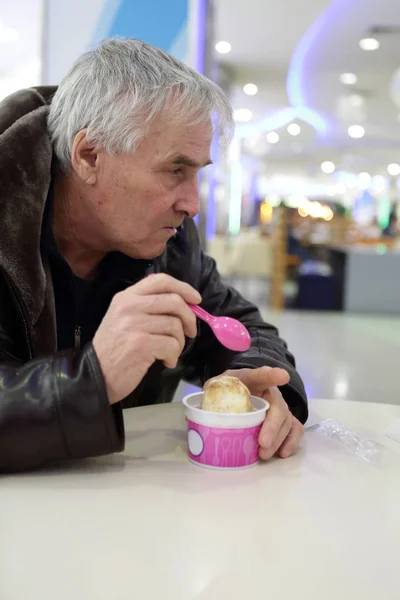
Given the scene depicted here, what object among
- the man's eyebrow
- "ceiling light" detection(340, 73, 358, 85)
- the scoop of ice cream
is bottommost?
the scoop of ice cream

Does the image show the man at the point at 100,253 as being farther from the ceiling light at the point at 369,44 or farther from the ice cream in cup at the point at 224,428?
the ceiling light at the point at 369,44

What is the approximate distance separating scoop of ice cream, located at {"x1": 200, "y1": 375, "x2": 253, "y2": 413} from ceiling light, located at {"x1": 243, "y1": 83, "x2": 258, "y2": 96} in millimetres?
9678

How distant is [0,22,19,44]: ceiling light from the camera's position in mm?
6531

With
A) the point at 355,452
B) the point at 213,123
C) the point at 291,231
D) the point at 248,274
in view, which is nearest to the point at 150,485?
the point at 355,452

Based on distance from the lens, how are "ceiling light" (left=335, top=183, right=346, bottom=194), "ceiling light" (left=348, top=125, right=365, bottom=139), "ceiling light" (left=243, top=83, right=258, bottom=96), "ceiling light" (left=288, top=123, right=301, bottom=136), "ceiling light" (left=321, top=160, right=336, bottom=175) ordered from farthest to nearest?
"ceiling light" (left=335, top=183, right=346, bottom=194)
"ceiling light" (left=321, top=160, right=336, bottom=175)
"ceiling light" (left=348, top=125, right=365, bottom=139)
"ceiling light" (left=288, top=123, right=301, bottom=136)
"ceiling light" (left=243, top=83, right=258, bottom=96)

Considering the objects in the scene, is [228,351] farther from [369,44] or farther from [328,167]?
[328,167]

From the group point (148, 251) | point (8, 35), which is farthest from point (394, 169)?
point (148, 251)

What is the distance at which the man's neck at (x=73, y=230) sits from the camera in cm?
121

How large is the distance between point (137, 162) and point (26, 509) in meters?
0.63

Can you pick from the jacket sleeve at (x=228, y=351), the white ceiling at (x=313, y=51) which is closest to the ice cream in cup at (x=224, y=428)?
the jacket sleeve at (x=228, y=351)

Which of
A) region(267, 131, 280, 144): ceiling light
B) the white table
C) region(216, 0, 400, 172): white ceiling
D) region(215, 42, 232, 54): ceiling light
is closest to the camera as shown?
the white table

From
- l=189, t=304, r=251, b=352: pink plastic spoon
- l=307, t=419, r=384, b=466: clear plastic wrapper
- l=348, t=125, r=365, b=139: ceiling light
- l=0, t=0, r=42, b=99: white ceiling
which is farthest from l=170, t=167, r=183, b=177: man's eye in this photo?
l=348, t=125, r=365, b=139: ceiling light

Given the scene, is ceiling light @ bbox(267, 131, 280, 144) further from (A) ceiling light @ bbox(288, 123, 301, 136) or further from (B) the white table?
(B) the white table

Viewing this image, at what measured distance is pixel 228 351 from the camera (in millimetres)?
1309
